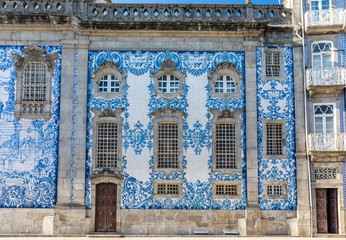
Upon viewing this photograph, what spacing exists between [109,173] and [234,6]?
31.4 feet

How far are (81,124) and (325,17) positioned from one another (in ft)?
39.5

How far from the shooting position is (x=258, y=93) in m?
19.3

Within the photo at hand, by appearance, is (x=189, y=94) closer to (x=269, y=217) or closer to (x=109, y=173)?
(x=109, y=173)

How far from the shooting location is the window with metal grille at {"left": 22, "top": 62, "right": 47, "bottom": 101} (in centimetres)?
1922

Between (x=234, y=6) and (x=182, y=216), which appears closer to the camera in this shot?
(x=182, y=216)

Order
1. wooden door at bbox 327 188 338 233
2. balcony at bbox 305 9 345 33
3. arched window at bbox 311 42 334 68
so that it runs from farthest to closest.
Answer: arched window at bbox 311 42 334 68, balcony at bbox 305 9 345 33, wooden door at bbox 327 188 338 233

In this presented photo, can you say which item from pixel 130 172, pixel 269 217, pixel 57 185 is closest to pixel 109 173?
pixel 130 172

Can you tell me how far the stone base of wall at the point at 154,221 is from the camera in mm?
18375

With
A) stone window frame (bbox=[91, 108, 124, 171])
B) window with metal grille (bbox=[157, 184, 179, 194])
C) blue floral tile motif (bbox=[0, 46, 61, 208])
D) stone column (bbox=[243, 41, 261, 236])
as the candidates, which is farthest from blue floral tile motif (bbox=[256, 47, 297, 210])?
blue floral tile motif (bbox=[0, 46, 61, 208])

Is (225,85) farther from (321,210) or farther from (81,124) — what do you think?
(321,210)

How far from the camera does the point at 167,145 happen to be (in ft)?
62.8

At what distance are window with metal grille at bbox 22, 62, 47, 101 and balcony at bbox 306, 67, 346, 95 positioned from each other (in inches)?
467

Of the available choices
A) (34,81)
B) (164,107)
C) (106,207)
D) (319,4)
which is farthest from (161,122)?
(319,4)

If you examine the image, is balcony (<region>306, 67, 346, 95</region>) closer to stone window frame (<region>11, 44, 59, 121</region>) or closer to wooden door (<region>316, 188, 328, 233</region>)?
wooden door (<region>316, 188, 328, 233</region>)
